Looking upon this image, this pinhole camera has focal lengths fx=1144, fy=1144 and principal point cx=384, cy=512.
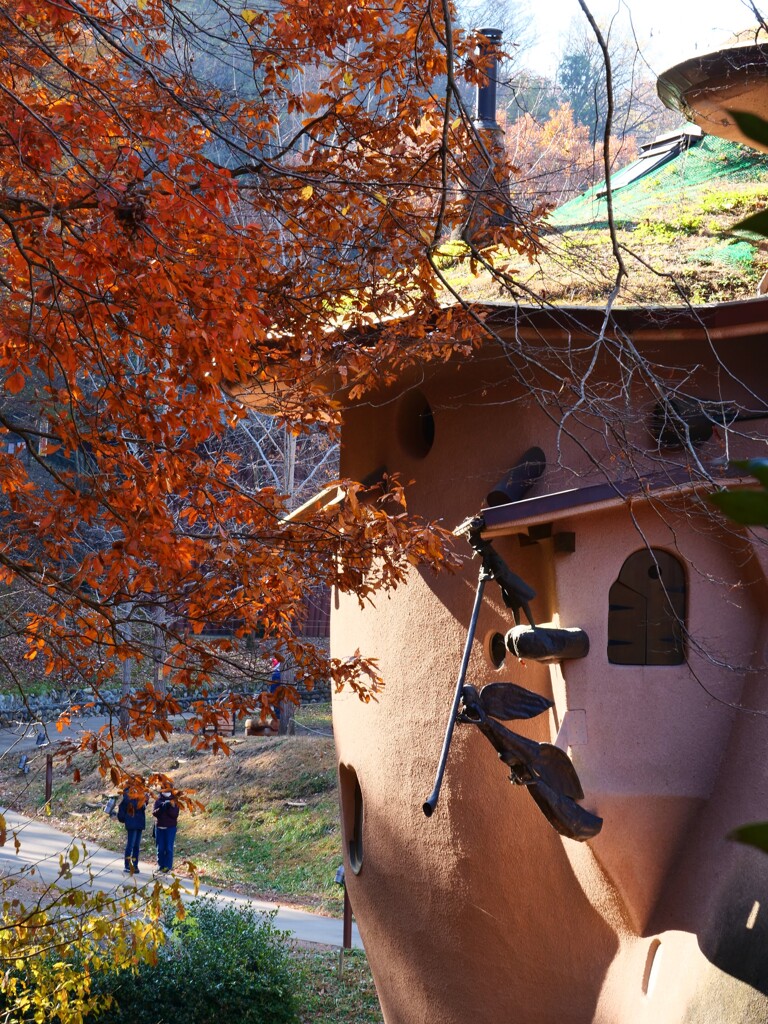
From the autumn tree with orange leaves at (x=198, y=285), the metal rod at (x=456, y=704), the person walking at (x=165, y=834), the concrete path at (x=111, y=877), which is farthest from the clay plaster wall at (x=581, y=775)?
the person walking at (x=165, y=834)

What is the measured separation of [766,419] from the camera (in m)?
6.79

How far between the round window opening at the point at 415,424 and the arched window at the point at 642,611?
2.16 meters

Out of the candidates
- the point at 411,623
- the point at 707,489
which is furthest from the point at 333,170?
the point at 411,623

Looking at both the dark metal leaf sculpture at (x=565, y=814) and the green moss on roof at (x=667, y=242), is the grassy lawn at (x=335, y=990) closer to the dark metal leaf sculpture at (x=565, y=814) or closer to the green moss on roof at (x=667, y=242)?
the dark metal leaf sculpture at (x=565, y=814)

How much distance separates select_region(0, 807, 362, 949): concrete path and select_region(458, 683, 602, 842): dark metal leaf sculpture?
7.04 m

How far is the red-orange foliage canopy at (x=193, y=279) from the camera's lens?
4305 mm

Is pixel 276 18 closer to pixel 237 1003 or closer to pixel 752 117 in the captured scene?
pixel 752 117

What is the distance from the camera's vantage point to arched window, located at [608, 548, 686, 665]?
686cm

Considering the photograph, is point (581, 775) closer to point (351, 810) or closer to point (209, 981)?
point (351, 810)

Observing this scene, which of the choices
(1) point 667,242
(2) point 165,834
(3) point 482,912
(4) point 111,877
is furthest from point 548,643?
(4) point 111,877

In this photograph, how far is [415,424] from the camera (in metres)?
8.73

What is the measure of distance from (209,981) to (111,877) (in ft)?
20.3

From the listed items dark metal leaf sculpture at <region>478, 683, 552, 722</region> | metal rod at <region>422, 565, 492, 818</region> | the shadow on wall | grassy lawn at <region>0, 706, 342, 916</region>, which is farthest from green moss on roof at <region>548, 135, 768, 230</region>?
grassy lawn at <region>0, 706, 342, 916</region>

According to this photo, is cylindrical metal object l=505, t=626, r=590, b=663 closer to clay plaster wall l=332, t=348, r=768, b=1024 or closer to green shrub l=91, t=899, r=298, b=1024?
clay plaster wall l=332, t=348, r=768, b=1024
